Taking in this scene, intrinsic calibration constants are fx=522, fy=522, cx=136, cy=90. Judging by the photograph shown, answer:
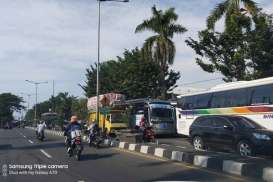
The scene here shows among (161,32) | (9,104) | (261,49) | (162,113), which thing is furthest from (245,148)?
(9,104)

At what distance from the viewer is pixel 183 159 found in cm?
1752

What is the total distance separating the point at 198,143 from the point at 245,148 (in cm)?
373

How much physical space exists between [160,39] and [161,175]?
32.4 m

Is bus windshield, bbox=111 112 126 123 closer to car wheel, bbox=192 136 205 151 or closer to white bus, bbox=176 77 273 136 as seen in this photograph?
white bus, bbox=176 77 273 136

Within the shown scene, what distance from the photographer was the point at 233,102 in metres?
24.0

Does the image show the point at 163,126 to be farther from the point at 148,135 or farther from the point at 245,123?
the point at 245,123

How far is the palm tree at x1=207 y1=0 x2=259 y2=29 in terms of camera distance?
35.0 metres

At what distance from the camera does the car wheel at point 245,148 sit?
1798cm

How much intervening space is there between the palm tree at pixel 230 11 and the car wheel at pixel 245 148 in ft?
57.3

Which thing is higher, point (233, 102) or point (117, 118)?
point (233, 102)

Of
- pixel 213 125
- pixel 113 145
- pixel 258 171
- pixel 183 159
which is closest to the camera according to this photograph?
pixel 258 171

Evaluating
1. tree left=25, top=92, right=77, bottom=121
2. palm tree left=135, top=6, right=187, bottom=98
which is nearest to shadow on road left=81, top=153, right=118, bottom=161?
palm tree left=135, top=6, right=187, bottom=98

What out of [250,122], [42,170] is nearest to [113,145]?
[250,122]

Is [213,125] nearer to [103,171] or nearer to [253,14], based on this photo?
[103,171]
